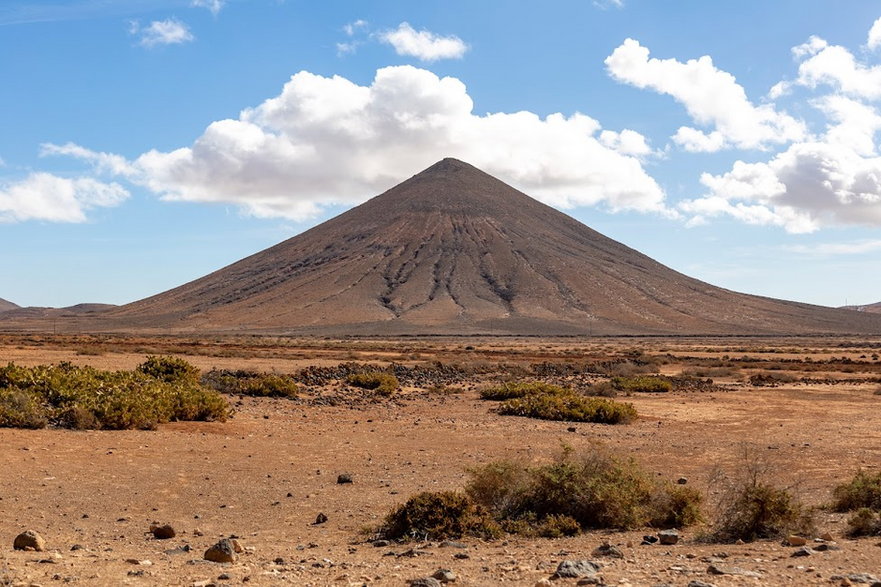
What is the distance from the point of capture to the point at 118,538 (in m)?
9.41

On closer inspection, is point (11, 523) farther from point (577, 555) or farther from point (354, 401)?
point (354, 401)

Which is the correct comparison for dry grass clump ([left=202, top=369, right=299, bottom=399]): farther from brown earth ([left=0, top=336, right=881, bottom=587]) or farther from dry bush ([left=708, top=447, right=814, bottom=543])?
dry bush ([left=708, top=447, right=814, bottom=543])

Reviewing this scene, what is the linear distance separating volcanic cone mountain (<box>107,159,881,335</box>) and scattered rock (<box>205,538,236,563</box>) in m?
120

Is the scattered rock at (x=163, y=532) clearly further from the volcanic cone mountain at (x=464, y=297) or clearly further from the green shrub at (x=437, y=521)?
the volcanic cone mountain at (x=464, y=297)

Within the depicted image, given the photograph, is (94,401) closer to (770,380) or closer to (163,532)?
(163,532)

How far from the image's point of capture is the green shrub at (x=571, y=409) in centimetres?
2306

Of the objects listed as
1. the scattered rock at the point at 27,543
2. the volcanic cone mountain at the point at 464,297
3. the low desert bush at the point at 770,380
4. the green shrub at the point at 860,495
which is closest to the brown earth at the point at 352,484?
the scattered rock at the point at 27,543

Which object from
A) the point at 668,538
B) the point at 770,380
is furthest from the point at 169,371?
the point at 770,380

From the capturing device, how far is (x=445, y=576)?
7.29 metres

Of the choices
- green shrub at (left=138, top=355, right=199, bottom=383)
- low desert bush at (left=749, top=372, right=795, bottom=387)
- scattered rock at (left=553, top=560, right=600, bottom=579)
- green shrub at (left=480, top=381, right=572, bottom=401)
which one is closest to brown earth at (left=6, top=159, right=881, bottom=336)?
low desert bush at (left=749, top=372, right=795, bottom=387)

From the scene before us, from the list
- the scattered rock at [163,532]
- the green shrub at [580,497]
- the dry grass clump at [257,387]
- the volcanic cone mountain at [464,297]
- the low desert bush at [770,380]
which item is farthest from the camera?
the volcanic cone mountain at [464,297]

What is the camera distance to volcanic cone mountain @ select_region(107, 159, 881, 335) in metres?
146

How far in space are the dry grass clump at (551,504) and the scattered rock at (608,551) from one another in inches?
42.2

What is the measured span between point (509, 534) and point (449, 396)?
19705mm
